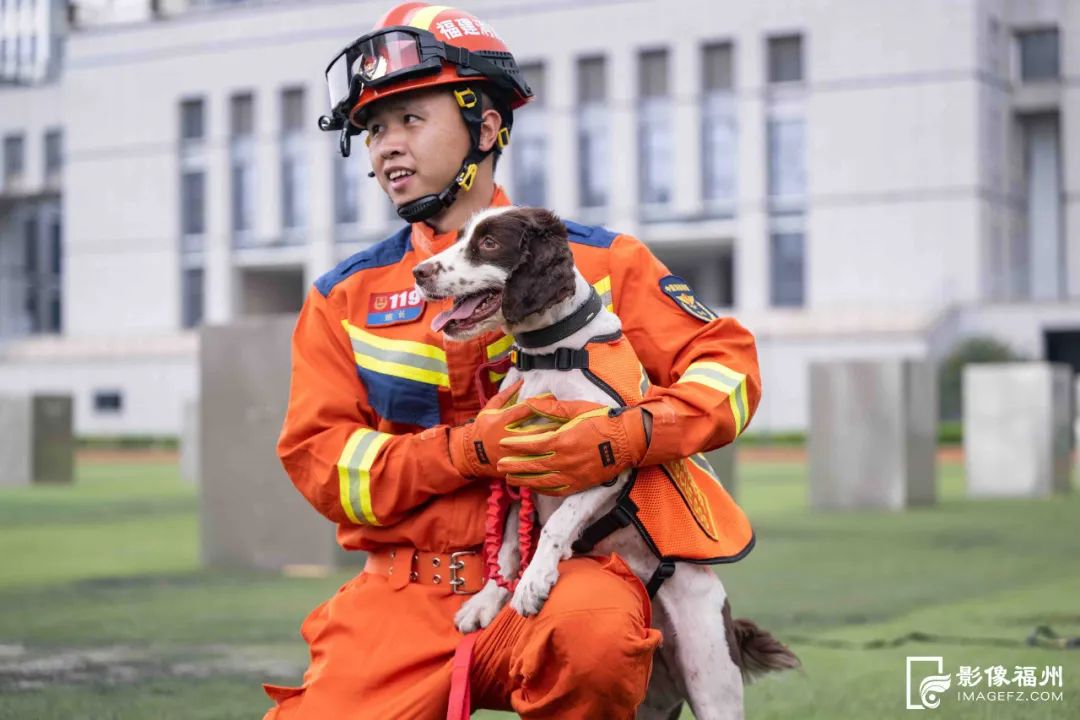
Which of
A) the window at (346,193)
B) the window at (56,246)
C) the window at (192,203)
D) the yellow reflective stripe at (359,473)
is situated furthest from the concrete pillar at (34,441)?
the window at (56,246)

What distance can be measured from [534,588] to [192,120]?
56.5 m

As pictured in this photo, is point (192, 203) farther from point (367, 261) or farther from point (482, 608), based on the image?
point (482, 608)

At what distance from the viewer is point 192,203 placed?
57.6m

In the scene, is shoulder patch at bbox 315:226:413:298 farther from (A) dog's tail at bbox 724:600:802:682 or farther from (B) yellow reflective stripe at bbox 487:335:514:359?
(A) dog's tail at bbox 724:600:802:682

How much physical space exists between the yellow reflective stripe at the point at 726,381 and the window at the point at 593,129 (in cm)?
A: 4721

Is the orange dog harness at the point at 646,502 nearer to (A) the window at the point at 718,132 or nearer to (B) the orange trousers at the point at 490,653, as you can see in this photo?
(B) the orange trousers at the point at 490,653

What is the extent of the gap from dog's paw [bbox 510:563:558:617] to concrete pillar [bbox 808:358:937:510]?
1224 cm

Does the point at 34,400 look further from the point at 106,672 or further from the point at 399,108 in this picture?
the point at 399,108

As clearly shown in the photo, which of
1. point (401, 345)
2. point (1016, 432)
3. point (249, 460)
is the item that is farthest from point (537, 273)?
point (1016, 432)

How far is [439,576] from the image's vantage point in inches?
145

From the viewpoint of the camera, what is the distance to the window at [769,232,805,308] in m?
48.1

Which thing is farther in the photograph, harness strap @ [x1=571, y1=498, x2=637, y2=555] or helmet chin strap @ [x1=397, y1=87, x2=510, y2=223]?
helmet chin strap @ [x1=397, y1=87, x2=510, y2=223]

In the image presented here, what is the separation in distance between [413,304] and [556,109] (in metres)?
47.6

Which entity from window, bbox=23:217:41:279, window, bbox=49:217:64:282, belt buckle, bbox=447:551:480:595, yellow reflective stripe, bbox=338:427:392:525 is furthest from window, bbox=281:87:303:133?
belt buckle, bbox=447:551:480:595
